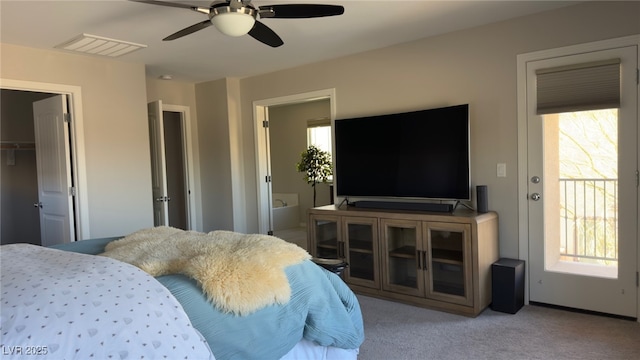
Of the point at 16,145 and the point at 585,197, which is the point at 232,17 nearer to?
the point at 585,197

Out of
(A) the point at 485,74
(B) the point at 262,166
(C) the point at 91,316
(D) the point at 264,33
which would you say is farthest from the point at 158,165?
(C) the point at 91,316

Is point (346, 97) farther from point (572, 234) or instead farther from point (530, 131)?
point (572, 234)

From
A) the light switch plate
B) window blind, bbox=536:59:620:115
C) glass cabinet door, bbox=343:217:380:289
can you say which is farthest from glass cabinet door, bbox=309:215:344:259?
window blind, bbox=536:59:620:115

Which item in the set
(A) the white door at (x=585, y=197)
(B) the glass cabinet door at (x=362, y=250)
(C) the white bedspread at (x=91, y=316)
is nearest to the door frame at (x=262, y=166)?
(B) the glass cabinet door at (x=362, y=250)

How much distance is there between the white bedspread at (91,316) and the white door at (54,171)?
118 inches

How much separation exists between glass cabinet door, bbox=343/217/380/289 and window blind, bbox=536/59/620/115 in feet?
5.54

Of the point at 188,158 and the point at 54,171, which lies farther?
the point at 188,158

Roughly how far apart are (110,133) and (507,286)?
3.97m

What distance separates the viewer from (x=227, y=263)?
1.64 meters

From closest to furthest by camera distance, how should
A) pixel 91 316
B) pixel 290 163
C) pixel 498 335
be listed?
pixel 91 316 → pixel 498 335 → pixel 290 163

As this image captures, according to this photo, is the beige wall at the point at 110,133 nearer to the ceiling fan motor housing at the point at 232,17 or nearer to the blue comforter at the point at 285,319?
the blue comforter at the point at 285,319

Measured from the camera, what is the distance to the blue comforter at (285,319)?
57.6 inches

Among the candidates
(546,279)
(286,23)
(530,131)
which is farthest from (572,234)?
(286,23)

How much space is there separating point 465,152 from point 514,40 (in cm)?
98
